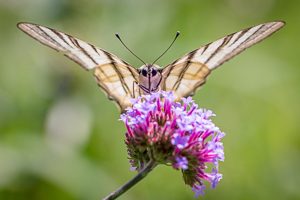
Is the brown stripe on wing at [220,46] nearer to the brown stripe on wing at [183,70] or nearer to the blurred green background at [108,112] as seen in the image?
the brown stripe on wing at [183,70]

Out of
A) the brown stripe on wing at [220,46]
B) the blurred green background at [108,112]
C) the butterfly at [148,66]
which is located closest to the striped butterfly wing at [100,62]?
the butterfly at [148,66]

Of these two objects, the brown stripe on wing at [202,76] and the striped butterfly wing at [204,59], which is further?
the brown stripe on wing at [202,76]

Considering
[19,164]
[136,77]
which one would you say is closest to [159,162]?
[136,77]

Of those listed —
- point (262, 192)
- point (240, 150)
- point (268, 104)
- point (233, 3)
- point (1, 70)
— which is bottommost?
point (262, 192)

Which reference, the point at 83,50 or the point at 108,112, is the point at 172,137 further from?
the point at 108,112

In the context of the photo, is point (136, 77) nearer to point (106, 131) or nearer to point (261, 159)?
point (106, 131)
